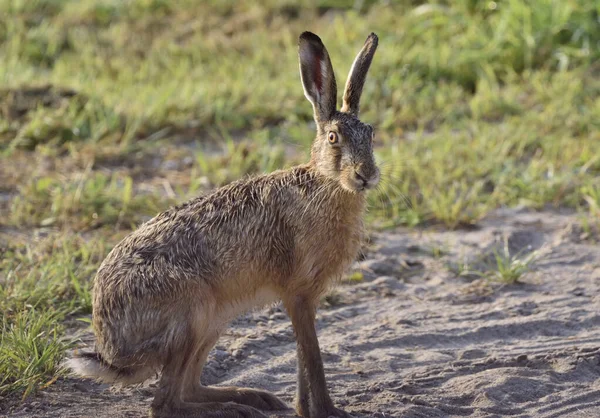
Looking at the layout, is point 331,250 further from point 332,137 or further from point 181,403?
point 181,403

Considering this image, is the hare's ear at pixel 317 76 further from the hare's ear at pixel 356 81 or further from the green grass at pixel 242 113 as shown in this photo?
the green grass at pixel 242 113

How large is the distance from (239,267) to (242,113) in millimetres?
4185

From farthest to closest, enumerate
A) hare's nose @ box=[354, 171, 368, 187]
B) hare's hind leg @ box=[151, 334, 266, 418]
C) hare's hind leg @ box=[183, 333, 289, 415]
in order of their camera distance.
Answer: hare's hind leg @ box=[183, 333, 289, 415], hare's nose @ box=[354, 171, 368, 187], hare's hind leg @ box=[151, 334, 266, 418]

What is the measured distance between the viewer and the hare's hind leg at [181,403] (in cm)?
438

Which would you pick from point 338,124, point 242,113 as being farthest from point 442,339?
point 242,113

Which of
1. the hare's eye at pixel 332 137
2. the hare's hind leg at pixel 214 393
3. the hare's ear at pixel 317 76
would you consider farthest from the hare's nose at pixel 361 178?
the hare's hind leg at pixel 214 393

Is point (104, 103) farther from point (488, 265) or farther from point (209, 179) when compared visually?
point (488, 265)

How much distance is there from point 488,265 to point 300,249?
2138 millimetres

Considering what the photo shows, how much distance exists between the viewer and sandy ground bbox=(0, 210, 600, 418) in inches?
189

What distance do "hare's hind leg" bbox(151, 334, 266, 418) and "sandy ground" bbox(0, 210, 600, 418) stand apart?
0.71 feet

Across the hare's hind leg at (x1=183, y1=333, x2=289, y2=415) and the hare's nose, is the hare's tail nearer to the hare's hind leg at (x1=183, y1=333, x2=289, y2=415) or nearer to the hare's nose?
the hare's hind leg at (x1=183, y1=333, x2=289, y2=415)

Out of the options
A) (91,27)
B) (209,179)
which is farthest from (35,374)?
(91,27)

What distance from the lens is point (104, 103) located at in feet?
27.8

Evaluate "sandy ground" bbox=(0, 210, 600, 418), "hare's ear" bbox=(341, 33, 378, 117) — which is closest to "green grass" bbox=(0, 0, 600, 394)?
"sandy ground" bbox=(0, 210, 600, 418)
